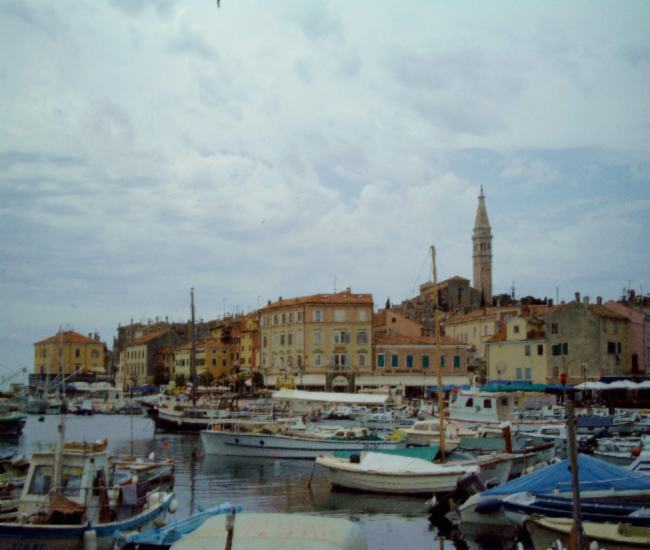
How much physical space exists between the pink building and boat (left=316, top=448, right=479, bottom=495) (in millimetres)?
47608

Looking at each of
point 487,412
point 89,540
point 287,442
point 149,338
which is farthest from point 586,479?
point 149,338

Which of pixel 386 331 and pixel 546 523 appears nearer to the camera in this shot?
pixel 546 523

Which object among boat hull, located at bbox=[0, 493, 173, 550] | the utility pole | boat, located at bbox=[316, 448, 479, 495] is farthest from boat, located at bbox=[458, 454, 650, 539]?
boat hull, located at bbox=[0, 493, 173, 550]

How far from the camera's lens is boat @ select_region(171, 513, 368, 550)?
1207cm

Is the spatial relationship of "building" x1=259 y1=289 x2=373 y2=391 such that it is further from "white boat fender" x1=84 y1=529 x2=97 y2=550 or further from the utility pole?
the utility pole

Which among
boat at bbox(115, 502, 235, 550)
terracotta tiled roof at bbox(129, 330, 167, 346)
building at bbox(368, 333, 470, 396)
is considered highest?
terracotta tiled roof at bbox(129, 330, 167, 346)

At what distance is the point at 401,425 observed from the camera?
5141 cm

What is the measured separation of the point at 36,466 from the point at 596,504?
12311 millimetres

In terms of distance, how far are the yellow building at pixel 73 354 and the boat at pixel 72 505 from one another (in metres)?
111

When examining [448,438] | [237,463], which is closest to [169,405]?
[237,463]

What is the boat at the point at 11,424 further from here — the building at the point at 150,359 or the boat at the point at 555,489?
the building at the point at 150,359

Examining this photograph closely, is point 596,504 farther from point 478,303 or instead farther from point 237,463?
point 478,303

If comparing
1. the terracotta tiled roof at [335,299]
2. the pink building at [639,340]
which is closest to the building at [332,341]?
the terracotta tiled roof at [335,299]

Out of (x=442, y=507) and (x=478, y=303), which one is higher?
(x=478, y=303)
